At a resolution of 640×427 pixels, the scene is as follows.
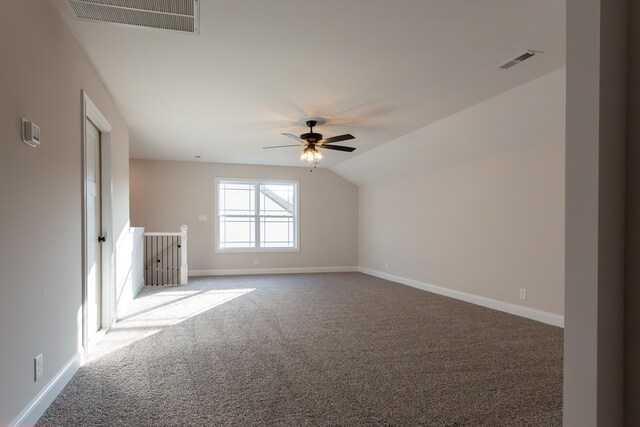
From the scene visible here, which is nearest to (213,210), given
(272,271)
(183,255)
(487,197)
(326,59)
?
(183,255)

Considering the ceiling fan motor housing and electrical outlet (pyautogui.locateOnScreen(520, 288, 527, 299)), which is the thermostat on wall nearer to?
the ceiling fan motor housing

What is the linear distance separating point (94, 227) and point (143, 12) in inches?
89.7

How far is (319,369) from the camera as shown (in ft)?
9.55

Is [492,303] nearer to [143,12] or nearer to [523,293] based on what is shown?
[523,293]

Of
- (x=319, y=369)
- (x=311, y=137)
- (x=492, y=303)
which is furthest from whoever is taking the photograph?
(x=492, y=303)

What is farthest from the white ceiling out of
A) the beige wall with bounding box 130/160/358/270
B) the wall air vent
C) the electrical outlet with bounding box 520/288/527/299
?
the beige wall with bounding box 130/160/358/270

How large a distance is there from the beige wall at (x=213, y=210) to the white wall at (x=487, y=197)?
173 centimetres

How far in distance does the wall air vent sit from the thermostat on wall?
3474 mm

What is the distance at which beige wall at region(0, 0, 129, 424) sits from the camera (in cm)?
183

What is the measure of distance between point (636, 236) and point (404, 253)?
232 inches

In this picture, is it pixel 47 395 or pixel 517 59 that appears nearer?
pixel 47 395

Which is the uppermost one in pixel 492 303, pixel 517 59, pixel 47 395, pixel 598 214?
pixel 517 59

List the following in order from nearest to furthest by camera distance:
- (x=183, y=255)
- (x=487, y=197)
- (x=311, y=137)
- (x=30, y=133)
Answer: (x=30, y=133) → (x=311, y=137) → (x=487, y=197) → (x=183, y=255)

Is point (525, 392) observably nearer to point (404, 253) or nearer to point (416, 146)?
point (416, 146)
